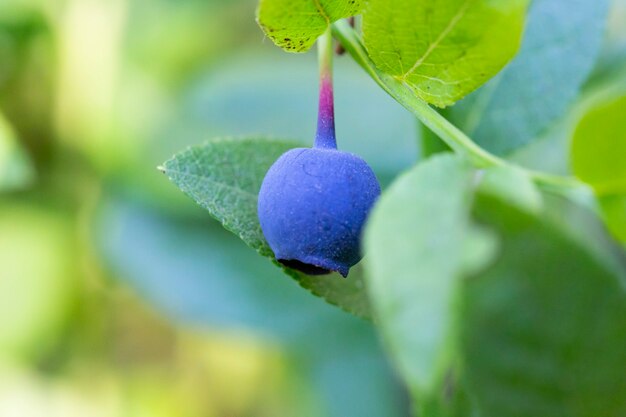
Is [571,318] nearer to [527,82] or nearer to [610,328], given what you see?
[610,328]

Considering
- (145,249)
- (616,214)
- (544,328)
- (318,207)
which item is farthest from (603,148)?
(145,249)

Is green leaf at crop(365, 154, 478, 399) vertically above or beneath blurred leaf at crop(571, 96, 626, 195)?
above

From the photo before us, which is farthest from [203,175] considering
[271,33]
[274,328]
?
[274,328]

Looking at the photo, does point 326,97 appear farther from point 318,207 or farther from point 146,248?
point 146,248

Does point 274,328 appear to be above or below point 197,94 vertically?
below

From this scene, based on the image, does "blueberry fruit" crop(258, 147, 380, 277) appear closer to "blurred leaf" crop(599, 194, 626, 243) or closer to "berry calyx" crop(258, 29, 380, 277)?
"berry calyx" crop(258, 29, 380, 277)

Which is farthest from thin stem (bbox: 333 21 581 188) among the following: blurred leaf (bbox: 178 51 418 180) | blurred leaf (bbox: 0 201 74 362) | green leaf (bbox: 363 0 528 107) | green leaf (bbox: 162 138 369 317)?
blurred leaf (bbox: 0 201 74 362)
